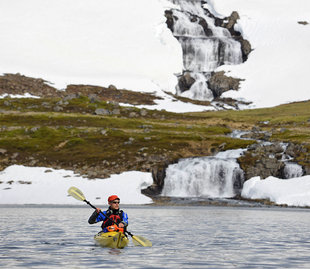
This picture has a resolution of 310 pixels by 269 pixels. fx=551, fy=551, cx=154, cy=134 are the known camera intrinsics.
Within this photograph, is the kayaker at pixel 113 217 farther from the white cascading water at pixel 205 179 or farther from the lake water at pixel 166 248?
the white cascading water at pixel 205 179

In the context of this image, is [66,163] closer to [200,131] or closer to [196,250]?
[200,131]

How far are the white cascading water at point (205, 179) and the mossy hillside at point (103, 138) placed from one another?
5103 millimetres

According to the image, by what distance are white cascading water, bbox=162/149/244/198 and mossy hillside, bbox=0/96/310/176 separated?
5103mm

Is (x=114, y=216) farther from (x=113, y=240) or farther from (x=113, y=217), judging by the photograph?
(x=113, y=240)

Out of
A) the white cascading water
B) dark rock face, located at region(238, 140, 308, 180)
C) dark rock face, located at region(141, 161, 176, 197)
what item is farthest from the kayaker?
dark rock face, located at region(238, 140, 308, 180)

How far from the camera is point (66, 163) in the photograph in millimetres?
94625

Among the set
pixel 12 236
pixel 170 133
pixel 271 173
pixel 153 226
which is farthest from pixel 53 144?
pixel 12 236

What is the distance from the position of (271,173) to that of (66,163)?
113 feet

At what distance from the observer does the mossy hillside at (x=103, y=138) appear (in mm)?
96250

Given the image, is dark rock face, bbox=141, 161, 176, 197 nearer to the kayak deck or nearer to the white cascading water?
the white cascading water

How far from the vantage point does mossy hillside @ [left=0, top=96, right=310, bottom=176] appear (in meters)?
96.2

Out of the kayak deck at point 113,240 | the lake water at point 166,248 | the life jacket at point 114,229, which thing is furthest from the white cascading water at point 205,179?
A: the kayak deck at point 113,240

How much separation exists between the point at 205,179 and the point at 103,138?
102 ft

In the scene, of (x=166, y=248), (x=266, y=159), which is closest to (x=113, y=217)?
(x=166, y=248)
